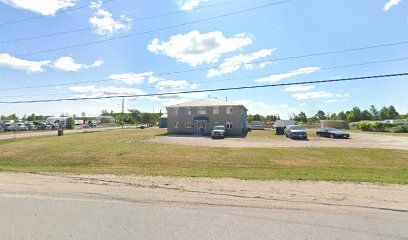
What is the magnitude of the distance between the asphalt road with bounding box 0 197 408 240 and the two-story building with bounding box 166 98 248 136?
103 ft

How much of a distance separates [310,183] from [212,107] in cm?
2952

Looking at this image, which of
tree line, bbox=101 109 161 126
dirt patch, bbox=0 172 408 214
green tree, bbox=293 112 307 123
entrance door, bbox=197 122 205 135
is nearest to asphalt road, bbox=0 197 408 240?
dirt patch, bbox=0 172 408 214

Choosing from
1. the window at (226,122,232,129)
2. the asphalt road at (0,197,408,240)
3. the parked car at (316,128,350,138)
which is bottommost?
the asphalt road at (0,197,408,240)

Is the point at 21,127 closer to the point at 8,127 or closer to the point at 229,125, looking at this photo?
the point at 8,127

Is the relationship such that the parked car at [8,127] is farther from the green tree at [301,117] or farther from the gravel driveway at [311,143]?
the green tree at [301,117]

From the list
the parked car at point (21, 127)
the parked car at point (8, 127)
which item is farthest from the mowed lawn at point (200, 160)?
the parked car at point (21, 127)

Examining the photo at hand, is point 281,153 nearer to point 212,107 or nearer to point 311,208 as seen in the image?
point 311,208

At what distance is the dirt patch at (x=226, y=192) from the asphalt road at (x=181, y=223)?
0.66m

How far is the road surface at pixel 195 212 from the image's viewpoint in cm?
467

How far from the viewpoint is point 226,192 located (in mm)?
7949

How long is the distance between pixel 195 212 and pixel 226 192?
2305mm

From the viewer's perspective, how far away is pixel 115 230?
15.7 feet

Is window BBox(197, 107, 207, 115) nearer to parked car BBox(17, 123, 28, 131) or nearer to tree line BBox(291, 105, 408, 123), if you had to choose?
parked car BBox(17, 123, 28, 131)

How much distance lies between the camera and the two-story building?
122 feet
